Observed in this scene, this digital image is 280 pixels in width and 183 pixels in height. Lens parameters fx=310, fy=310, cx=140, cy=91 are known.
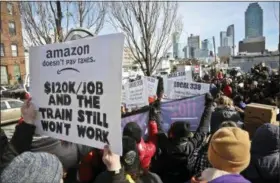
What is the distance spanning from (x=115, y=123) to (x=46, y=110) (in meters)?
0.78

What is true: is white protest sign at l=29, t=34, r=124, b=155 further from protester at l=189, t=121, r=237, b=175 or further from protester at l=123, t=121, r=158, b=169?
protester at l=189, t=121, r=237, b=175

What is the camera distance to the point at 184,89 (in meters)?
6.18

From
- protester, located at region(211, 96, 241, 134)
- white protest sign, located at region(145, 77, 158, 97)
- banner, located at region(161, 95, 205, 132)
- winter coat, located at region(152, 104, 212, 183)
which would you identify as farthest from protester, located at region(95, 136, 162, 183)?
white protest sign, located at region(145, 77, 158, 97)

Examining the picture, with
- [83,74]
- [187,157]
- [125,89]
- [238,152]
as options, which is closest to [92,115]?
[83,74]

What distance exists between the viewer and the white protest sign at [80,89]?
1.97 meters

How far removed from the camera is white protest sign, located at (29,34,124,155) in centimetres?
197

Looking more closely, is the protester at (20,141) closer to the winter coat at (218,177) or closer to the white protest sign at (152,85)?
the winter coat at (218,177)

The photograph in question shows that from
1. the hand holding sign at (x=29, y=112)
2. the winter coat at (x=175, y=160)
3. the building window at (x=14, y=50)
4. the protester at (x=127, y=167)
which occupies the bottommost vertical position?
the winter coat at (x=175, y=160)

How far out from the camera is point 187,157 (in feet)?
9.66

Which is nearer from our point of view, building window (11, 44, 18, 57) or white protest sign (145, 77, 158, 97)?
white protest sign (145, 77, 158, 97)

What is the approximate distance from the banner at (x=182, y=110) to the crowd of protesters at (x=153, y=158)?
1222 mm

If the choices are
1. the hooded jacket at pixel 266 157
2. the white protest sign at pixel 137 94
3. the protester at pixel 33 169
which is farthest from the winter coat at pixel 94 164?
the white protest sign at pixel 137 94

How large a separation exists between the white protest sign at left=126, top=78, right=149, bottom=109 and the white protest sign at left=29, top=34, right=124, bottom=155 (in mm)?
3455

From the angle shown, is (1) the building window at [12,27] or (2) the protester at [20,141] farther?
(1) the building window at [12,27]
